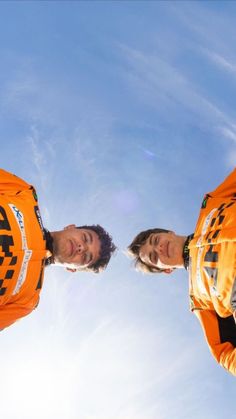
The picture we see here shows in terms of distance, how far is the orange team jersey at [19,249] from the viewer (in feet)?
30.0

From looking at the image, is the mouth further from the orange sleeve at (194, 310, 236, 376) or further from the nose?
the orange sleeve at (194, 310, 236, 376)

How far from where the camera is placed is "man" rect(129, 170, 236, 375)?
8398 millimetres

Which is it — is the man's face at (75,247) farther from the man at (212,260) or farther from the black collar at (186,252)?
the black collar at (186,252)

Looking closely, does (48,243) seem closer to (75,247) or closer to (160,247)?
(75,247)

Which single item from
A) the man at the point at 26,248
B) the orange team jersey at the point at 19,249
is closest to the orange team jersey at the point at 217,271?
the man at the point at 26,248


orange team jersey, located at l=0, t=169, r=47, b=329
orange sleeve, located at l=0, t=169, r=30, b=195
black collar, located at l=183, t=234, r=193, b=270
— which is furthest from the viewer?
black collar, located at l=183, t=234, r=193, b=270

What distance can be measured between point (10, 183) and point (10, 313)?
2988 mm

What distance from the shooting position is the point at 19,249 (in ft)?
30.6

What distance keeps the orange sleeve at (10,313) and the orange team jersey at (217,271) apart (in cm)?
399

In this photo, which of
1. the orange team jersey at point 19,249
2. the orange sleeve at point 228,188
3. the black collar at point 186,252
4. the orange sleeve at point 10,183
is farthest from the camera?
the black collar at point 186,252

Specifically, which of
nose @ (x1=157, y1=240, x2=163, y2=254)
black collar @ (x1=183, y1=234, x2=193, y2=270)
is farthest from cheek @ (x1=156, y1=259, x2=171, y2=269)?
black collar @ (x1=183, y1=234, x2=193, y2=270)

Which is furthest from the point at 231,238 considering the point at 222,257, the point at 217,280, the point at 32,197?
Answer: the point at 32,197

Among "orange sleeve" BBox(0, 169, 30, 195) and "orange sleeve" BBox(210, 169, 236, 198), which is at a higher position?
"orange sleeve" BBox(0, 169, 30, 195)

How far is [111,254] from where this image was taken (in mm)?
12594
